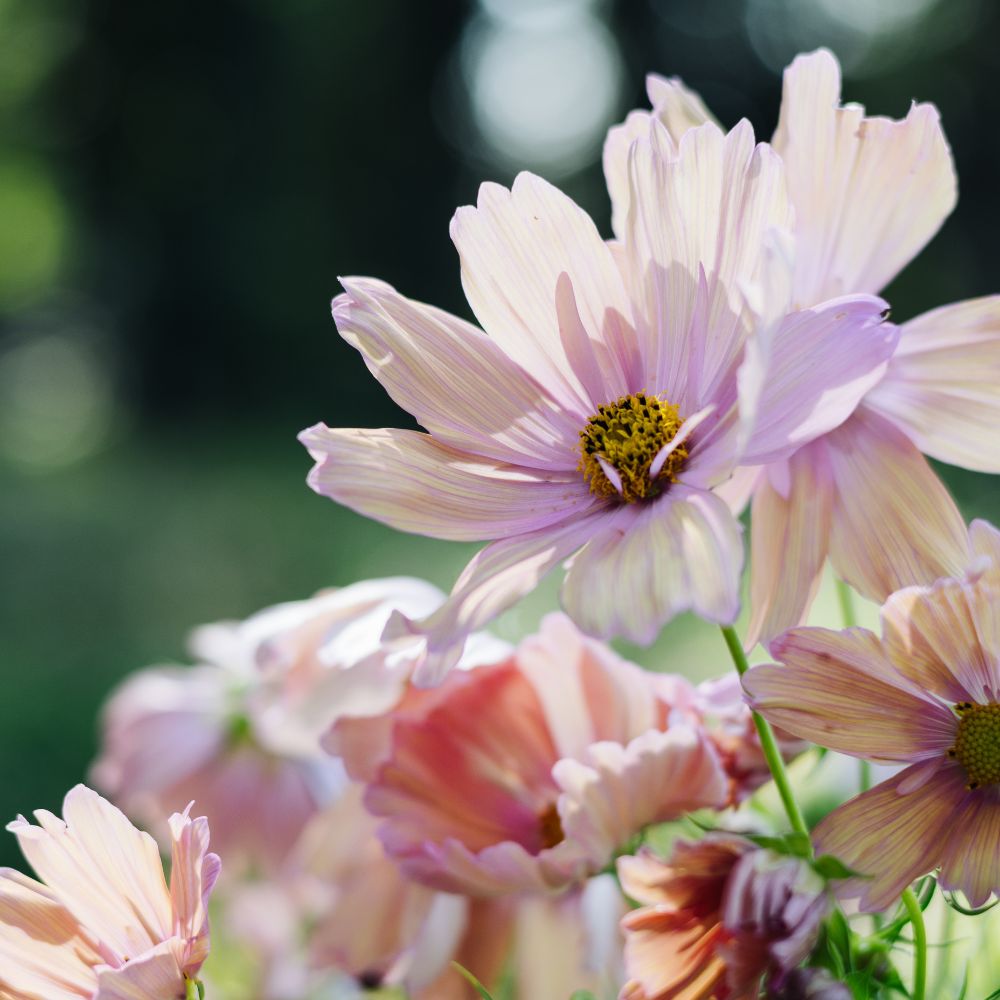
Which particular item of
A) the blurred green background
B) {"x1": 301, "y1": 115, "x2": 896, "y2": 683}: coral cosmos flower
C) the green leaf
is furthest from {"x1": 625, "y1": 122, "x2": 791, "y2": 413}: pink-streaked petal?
the blurred green background

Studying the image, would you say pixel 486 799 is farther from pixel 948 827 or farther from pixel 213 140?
pixel 213 140

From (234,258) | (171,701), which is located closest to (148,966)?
(171,701)

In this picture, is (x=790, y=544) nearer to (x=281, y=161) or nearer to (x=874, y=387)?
(x=874, y=387)

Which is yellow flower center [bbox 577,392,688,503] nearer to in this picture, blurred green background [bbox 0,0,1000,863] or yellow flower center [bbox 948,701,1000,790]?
yellow flower center [bbox 948,701,1000,790]

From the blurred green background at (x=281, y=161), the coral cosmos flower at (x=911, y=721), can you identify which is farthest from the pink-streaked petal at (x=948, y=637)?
the blurred green background at (x=281, y=161)

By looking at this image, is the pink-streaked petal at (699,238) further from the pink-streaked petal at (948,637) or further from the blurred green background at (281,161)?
the blurred green background at (281,161)

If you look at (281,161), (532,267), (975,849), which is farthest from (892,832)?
(281,161)

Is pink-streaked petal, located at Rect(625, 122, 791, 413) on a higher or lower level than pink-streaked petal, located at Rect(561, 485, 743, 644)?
higher
